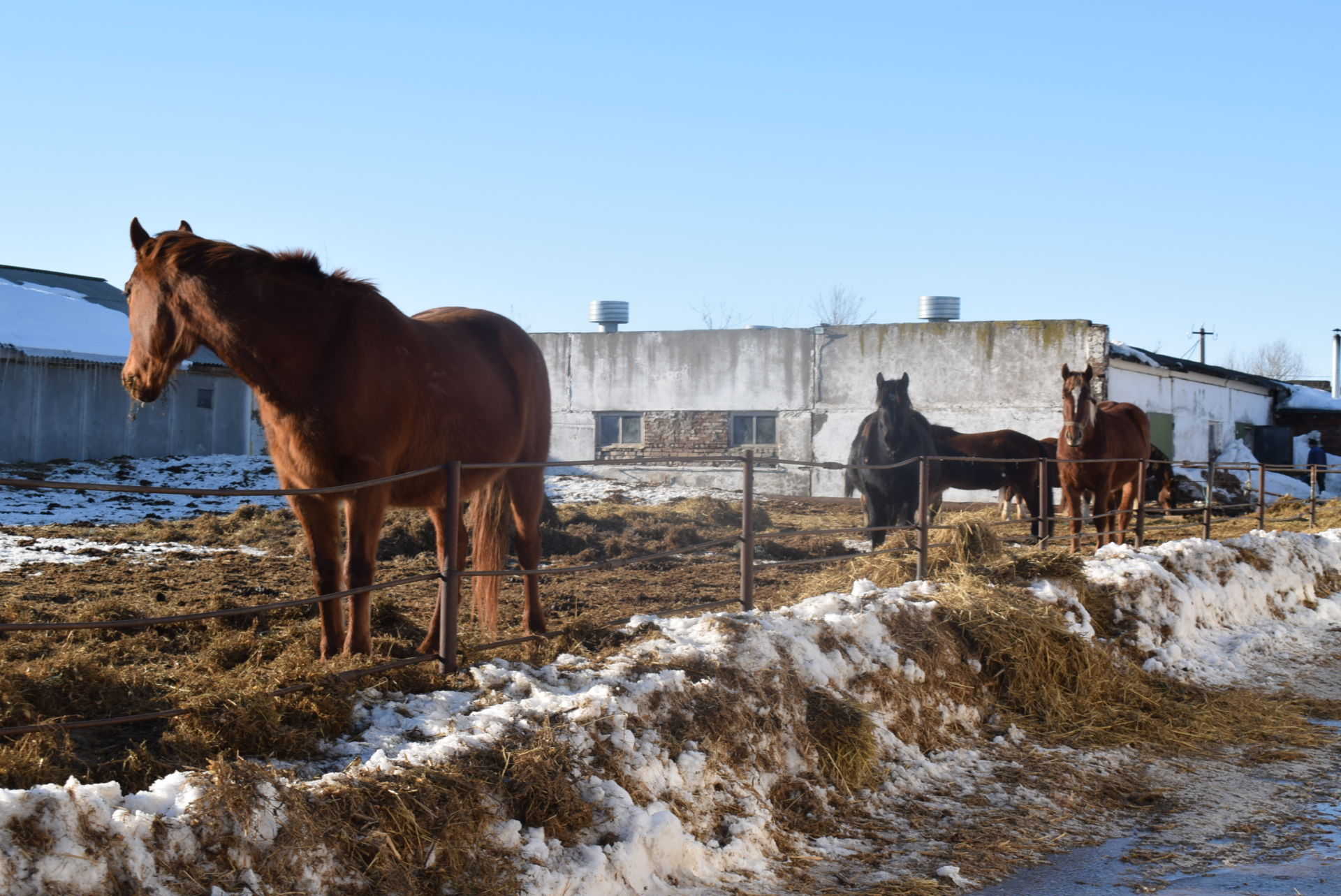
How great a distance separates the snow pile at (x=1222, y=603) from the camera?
744 cm

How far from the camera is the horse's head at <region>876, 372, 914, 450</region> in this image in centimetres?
1143

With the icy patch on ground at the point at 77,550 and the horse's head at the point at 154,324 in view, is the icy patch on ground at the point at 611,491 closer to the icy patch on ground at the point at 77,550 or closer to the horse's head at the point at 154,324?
the icy patch on ground at the point at 77,550

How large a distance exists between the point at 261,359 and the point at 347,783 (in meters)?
2.25

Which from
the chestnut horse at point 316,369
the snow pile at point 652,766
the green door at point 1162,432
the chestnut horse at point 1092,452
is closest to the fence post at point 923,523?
the snow pile at point 652,766

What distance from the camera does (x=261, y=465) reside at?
18828 millimetres

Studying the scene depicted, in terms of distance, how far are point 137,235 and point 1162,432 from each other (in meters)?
22.4

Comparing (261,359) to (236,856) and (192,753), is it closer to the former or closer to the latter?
(192,753)

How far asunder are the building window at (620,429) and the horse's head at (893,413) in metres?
14.2

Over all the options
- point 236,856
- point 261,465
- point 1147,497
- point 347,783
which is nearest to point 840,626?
point 347,783

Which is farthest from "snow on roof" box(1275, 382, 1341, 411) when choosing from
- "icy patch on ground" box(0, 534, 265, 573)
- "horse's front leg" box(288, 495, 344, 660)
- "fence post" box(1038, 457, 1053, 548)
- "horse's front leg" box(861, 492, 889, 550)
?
"horse's front leg" box(288, 495, 344, 660)

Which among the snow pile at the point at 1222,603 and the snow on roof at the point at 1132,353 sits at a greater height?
the snow on roof at the point at 1132,353

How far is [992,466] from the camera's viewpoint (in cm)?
1411

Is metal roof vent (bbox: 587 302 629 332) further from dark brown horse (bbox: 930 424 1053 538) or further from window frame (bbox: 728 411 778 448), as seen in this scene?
dark brown horse (bbox: 930 424 1053 538)

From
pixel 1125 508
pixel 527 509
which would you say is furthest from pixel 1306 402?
pixel 527 509
